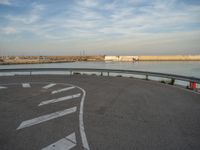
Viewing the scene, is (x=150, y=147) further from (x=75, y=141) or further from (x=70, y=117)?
(x=70, y=117)

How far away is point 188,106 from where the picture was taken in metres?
7.10

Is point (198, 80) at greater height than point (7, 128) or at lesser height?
greater

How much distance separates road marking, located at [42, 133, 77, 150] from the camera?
3.78 m

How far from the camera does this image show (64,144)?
3938 millimetres

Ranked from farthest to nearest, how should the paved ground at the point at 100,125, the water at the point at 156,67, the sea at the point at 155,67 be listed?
1. the water at the point at 156,67
2. the sea at the point at 155,67
3. the paved ground at the point at 100,125

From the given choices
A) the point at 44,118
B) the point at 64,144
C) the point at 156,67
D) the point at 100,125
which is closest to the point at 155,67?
the point at 156,67

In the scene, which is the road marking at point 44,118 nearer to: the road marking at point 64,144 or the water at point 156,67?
the road marking at point 64,144

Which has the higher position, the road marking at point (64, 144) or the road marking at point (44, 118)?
the road marking at point (64, 144)

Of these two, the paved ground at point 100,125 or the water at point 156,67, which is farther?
the water at point 156,67

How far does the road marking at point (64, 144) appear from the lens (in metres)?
3.78

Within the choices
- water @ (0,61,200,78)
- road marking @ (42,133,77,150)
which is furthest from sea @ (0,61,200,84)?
road marking @ (42,133,77,150)

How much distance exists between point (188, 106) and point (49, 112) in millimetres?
5920

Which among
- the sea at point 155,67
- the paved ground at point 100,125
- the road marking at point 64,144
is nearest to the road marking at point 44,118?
the paved ground at point 100,125

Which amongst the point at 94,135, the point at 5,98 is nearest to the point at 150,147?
the point at 94,135
